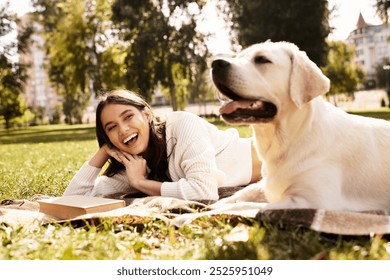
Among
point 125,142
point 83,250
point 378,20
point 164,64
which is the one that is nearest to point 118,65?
point 164,64

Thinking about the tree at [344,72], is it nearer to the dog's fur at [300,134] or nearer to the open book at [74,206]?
the dog's fur at [300,134]

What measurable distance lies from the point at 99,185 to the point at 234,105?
230 centimetres

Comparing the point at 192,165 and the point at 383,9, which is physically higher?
the point at 383,9

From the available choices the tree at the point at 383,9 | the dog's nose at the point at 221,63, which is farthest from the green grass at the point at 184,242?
the tree at the point at 383,9

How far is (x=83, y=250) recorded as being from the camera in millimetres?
2809

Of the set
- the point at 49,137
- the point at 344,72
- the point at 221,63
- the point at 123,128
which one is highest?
the point at 221,63

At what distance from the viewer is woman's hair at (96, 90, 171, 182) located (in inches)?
192

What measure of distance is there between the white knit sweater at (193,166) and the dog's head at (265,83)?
113 cm

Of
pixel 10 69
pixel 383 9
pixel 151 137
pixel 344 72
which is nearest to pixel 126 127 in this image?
pixel 151 137

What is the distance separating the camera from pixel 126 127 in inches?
185

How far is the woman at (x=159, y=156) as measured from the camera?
4.48 m

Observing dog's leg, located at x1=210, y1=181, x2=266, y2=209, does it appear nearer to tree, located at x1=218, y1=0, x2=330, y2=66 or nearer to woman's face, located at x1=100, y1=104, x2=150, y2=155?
woman's face, located at x1=100, y1=104, x2=150, y2=155

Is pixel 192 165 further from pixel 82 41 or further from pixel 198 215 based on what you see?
pixel 82 41

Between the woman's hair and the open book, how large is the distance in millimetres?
893
